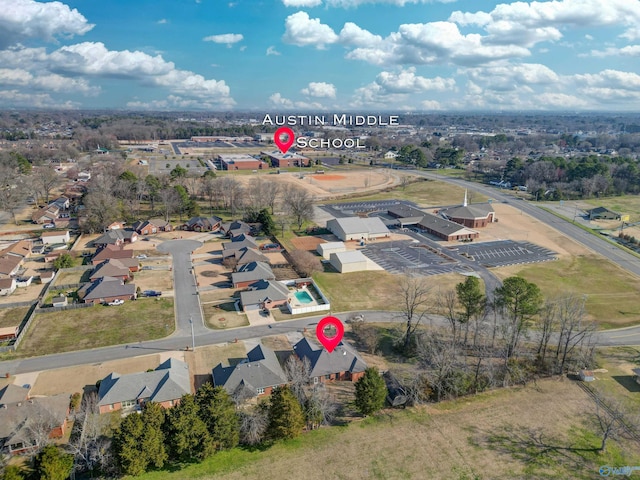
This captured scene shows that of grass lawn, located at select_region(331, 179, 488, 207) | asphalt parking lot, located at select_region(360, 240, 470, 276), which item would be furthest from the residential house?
grass lawn, located at select_region(331, 179, 488, 207)

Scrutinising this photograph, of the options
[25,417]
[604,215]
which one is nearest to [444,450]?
[25,417]

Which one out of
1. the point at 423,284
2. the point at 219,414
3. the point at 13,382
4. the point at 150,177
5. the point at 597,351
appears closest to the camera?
the point at 219,414

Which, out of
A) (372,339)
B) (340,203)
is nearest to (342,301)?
(372,339)

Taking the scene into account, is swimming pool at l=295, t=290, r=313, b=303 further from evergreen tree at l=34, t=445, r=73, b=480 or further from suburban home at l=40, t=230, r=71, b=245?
suburban home at l=40, t=230, r=71, b=245

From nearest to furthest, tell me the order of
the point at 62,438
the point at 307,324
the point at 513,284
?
1. the point at 62,438
2. the point at 513,284
3. the point at 307,324

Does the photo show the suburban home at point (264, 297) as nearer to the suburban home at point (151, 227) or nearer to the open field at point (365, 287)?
the open field at point (365, 287)

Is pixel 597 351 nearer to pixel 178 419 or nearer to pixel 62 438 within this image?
pixel 178 419

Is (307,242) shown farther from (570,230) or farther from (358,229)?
(570,230)

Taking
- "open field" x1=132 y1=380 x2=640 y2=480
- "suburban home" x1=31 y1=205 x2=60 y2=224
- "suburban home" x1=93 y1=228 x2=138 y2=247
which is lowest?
"open field" x1=132 y1=380 x2=640 y2=480
